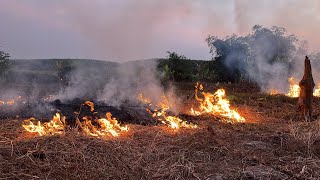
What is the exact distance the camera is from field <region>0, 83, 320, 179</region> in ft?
15.6

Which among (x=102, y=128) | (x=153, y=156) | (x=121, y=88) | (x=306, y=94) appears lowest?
(x=153, y=156)

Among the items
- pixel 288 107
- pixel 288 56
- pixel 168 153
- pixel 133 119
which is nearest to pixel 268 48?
pixel 288 56

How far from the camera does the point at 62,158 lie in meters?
5.12

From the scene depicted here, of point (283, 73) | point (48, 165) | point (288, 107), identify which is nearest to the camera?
point (48, 165)

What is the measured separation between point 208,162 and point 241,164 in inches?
18.3

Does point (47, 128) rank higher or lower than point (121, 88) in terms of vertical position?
lower

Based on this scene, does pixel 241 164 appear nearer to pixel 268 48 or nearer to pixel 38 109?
pixel 38 109

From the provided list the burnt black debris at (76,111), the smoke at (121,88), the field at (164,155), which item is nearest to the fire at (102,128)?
the field at (164,155)

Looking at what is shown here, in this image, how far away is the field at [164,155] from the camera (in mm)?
4770

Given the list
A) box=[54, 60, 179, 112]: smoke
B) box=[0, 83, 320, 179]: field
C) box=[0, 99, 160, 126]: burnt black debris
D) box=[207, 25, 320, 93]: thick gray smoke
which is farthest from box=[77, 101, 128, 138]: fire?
box=[207, 25, 320, 93]: thick gray smoke

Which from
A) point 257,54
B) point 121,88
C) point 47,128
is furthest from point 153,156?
point 257,54

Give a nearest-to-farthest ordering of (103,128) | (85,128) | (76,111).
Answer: (85,128) → (103,128) → (76,111)

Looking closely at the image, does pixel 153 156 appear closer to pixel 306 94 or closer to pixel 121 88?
pixel 306 94

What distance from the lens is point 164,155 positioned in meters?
5.57
